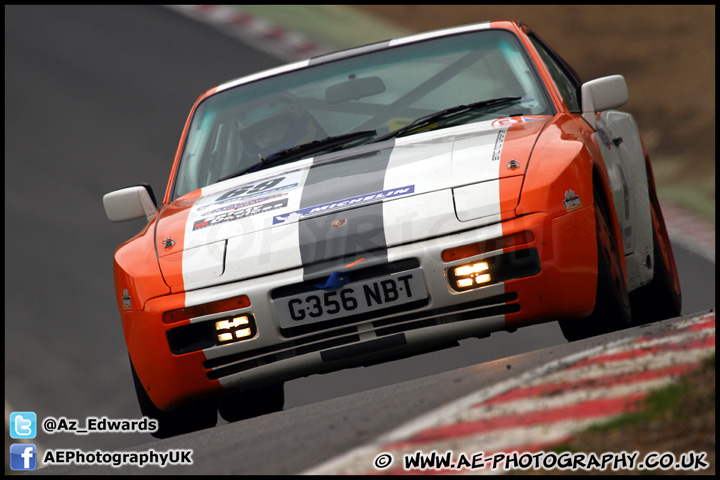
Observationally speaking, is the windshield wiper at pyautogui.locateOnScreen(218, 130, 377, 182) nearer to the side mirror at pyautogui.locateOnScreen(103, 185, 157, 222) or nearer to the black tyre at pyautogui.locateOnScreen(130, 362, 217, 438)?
the side mirror at pyautogui.locateOnScreen(103, 185, 157, 222)

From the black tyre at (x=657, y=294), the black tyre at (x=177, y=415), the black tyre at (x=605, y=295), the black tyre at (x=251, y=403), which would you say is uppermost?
the black tyre at (x=605, y=295)

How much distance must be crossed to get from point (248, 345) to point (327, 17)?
41.0ft

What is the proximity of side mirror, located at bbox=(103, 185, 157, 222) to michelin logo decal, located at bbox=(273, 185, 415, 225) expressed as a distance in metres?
1.29

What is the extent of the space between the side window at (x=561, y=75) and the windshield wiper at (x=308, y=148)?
3.33ft

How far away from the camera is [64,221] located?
1062 centimetres

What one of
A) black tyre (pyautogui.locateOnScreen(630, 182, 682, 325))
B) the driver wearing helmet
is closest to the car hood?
the driver wearing helmet

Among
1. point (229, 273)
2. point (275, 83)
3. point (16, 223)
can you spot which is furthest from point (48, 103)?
point (229, 273)

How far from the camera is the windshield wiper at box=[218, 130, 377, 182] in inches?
197

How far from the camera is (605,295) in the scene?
4.09m

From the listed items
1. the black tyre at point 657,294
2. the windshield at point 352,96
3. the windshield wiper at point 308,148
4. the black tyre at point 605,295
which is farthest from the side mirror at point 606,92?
the windshield wiper at point 308,148

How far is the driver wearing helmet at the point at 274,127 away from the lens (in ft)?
17.1

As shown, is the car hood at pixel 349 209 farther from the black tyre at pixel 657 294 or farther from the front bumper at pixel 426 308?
the black tyre at pixel 657 294

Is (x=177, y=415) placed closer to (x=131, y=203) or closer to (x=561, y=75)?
(x=131, y=203)

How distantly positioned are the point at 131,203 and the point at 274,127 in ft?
2.57
